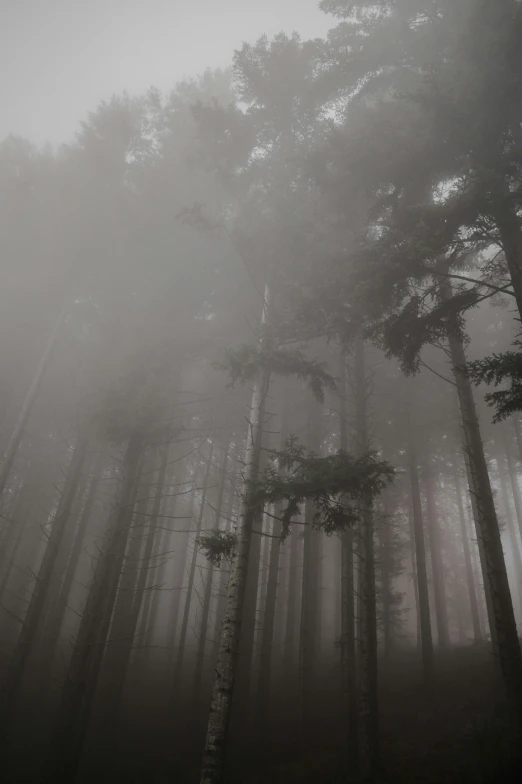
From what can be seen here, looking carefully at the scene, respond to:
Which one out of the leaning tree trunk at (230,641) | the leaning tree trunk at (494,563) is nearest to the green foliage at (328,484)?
the leaning tree trunk at (230,641)

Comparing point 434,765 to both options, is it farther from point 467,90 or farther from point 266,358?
point 467,90

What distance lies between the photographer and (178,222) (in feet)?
61.2

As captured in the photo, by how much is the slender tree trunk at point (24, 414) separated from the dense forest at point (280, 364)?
0.58ft

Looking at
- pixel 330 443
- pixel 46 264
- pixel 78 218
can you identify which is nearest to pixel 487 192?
pixel 330 443

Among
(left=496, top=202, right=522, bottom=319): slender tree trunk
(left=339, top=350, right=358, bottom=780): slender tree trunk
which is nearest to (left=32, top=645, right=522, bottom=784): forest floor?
(left=339, top=350, right=358, bottom=780): slender tree trunk

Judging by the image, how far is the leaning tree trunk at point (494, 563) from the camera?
7.45 meters

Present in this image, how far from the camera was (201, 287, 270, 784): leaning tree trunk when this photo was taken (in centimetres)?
642

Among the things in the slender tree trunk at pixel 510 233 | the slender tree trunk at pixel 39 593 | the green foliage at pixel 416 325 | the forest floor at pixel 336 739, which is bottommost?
the forest floor at pixel 336 739

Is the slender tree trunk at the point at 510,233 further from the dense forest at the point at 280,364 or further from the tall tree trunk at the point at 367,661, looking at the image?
the tall tree trunk at the point at 367,661

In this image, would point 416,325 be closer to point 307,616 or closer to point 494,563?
point 494,563

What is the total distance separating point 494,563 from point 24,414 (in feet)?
53.3

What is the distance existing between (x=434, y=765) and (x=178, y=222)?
781 inches

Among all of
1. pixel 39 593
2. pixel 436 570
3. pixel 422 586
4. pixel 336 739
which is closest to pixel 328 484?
pixel 336 739

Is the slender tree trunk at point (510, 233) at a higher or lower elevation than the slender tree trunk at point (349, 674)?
higher
